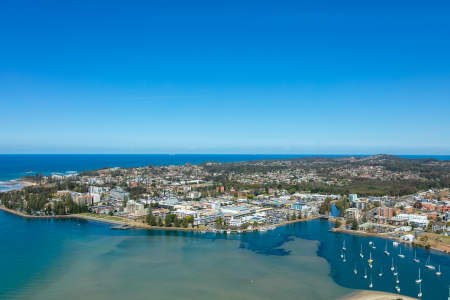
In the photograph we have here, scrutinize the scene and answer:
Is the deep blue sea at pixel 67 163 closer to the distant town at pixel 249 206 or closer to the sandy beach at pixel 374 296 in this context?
the distant town at pixel 249 206

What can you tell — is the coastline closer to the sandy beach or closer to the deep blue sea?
the sandy beach

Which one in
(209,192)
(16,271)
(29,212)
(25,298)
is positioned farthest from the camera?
(209,192)

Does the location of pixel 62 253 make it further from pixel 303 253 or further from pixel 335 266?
pixel 335 266

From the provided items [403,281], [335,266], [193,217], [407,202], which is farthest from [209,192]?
[403,281]

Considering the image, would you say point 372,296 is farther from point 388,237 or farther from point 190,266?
point 388,237

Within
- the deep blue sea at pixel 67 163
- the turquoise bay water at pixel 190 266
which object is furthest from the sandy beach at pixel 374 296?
the deep blue sea at pixel 67 163

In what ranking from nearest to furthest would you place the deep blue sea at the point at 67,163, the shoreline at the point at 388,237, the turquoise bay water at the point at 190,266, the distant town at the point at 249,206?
the turquoise bay water at the point at 190,266 < the shoreline at the point at 388,237 < the distant town at the point at 249,206 < the deep blue sea at the point at 67,163

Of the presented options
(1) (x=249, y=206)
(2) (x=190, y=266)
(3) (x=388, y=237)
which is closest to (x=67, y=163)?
(1) (x=249, y=206)

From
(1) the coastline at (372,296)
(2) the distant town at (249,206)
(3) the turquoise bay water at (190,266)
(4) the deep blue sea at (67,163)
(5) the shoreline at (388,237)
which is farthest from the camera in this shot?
(4) the deep blue sea at (67,163)
